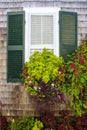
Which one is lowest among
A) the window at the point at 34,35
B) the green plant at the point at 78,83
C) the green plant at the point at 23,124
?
the green plant at the point at 23,124

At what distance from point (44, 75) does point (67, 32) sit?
4.31ft

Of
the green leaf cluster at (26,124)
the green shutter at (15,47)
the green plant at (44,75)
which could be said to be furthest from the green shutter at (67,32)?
the green leaf cluster at (26,124)

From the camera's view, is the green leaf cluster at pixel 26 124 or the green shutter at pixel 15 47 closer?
the green leaf cluster at pixel 26 124

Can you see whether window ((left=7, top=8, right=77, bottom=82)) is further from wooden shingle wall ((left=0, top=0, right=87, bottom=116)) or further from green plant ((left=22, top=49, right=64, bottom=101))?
green plant ((left=22, top=49, right=64, bottom=101))

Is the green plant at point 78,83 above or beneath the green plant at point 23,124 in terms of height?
above

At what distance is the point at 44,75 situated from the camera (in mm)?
8180

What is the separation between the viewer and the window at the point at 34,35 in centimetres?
871

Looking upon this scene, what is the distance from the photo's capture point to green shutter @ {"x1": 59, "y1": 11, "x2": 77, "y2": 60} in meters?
8.69

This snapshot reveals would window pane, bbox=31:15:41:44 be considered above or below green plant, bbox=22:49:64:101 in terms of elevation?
above

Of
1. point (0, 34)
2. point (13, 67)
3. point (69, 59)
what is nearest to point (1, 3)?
point (0, 34)

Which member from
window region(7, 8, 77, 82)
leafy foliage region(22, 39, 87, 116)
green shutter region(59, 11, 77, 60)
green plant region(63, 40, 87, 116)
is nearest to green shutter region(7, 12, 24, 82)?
window region(7, 8, 77, 82)

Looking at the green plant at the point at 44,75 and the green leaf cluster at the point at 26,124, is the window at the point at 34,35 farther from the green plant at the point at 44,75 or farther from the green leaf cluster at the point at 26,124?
the green leaf cluster at the point at 26,124

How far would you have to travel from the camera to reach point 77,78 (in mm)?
8156

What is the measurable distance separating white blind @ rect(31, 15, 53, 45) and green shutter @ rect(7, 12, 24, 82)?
0.29 m
